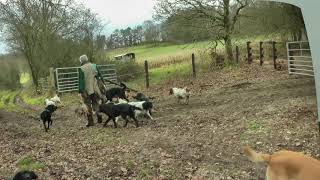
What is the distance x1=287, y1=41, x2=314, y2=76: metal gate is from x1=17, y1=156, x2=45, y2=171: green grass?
1505cm

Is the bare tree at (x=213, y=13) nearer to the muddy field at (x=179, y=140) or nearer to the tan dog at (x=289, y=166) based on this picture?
the muddy field at (x=179, y=140)

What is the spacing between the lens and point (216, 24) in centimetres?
3241

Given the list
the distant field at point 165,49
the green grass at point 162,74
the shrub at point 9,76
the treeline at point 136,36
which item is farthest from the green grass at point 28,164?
the treeline at point 136,36

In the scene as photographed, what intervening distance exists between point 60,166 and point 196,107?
833 centimetres

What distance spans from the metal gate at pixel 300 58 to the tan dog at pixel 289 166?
A: 58.6 feet

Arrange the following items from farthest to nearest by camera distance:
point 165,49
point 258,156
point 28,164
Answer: point 165,49
point 28,164
point 258,156

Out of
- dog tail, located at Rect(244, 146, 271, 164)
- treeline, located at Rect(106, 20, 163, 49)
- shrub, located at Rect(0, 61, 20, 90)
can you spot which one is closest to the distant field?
treeline, located at Rect(106, 20, 163, 49)

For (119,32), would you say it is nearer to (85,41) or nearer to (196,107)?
(85,41)

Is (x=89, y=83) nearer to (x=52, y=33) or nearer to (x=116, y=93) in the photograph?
(x=116, y=93)

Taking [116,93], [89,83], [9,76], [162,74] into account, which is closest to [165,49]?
[9,76]

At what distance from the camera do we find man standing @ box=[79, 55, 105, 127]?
15.5 metres

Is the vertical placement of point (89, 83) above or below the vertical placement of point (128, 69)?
above

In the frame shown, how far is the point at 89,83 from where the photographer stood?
1555 centimetres

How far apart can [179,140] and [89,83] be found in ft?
15.0
